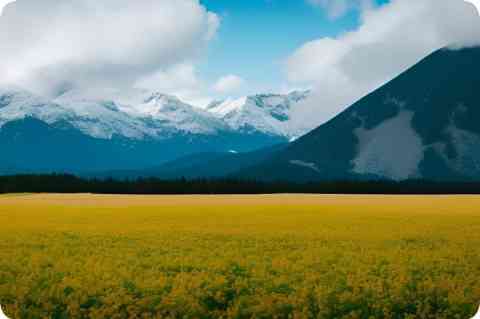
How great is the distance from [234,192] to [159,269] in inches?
6455

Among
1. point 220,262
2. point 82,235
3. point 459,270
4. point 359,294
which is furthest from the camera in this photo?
point 82,235

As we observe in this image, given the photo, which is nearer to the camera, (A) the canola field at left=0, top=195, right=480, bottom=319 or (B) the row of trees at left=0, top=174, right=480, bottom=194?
(A) the canola field at left=0, top=195, right=480, bottom=319

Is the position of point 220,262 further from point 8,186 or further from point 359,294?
point 8,186

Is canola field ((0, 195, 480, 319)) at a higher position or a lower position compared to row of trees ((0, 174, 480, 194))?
lower

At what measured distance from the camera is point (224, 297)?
62.6 feet

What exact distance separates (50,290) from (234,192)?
553 ft

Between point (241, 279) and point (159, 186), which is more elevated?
point (159, 186)

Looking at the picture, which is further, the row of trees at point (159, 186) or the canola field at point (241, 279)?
the row of trees at point (159, 186)

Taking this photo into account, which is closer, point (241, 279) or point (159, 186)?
point (241, 279)

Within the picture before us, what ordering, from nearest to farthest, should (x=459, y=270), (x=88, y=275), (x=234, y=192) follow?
(x=88, y=275) < (x=459, y=270) < (x=234, y=192)

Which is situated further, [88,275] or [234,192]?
[234,192]

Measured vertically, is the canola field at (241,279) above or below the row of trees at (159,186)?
below

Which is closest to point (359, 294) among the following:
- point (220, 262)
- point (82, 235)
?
point (220, 262)

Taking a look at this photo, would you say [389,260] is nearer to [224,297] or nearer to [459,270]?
[459,270]
